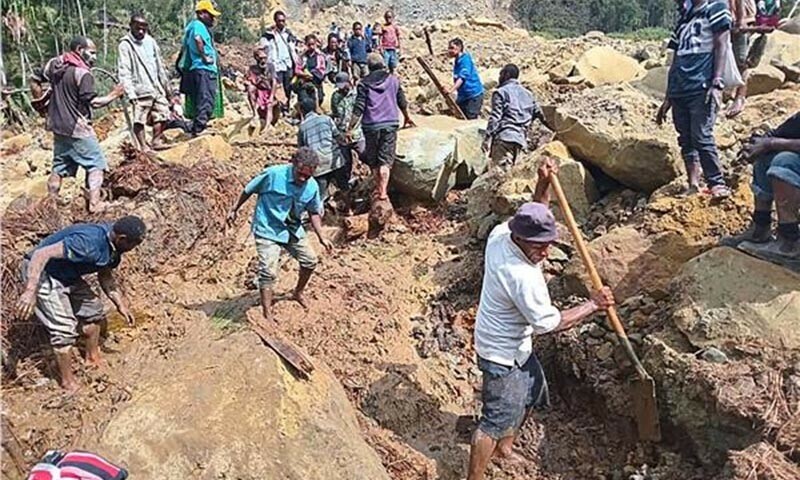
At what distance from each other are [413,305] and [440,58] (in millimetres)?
17065

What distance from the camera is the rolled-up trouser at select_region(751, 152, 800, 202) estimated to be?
12.5ft

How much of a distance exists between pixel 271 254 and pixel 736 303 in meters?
3.26

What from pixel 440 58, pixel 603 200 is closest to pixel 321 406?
pixel 603 200

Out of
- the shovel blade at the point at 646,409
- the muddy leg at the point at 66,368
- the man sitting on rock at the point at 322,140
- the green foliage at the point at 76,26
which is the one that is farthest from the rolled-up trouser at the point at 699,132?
the green foliage at the point at 76,26

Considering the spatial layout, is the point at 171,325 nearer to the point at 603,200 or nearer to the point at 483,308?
the point at 483,308

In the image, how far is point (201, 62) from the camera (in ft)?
26.7

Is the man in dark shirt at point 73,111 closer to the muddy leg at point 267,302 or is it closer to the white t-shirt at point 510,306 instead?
the muddy leg at point 267,302

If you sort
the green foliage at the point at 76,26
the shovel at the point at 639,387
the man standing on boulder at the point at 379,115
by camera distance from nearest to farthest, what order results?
the shovel at the point at 639,387
the man standing on boulder at the point at 379,115
the green foliage at the point at 76,26

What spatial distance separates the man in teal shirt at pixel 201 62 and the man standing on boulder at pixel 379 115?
209 centimetres

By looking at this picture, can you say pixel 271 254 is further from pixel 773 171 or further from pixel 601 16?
pixel 601 16

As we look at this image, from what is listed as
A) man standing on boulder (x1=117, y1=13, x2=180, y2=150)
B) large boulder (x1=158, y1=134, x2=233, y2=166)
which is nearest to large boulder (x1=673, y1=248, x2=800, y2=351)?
large boulder (x1=158, y1=134, x2=233, y2=166)

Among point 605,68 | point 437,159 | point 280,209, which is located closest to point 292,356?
point 280,209

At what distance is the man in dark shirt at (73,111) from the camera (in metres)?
5.91

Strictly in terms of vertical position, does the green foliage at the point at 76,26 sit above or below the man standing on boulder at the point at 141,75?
below
